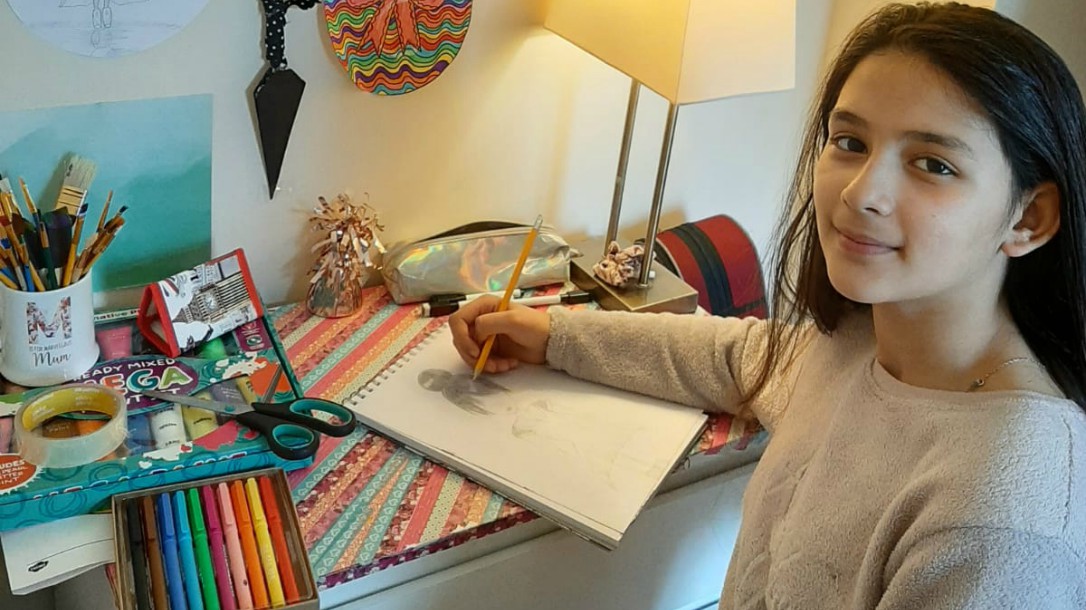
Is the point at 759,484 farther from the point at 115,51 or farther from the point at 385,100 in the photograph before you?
the point at 115,51

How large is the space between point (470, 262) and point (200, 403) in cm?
38

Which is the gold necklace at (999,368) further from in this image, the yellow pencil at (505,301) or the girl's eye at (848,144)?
the yellow pencil at (505,301)

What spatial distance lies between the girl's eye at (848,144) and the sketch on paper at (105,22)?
0.59 m

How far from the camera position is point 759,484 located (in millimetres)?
928

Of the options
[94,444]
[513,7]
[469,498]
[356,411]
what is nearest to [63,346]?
[94,444]

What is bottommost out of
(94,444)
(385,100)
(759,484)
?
(759,484)

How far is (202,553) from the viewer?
771mm

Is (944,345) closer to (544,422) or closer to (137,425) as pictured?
(544,422)

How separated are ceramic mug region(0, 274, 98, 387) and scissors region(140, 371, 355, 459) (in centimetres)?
7

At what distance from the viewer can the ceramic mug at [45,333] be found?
885 millimetres

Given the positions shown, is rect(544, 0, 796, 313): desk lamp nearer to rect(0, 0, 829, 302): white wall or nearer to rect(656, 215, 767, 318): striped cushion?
rect(0, 0, 829, 302): white wall

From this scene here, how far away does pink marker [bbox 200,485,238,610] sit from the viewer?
2.44 feet

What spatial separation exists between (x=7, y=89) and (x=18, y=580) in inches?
17.2

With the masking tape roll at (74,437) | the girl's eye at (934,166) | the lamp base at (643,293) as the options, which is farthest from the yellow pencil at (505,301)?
the girl's eye at (934,166)
